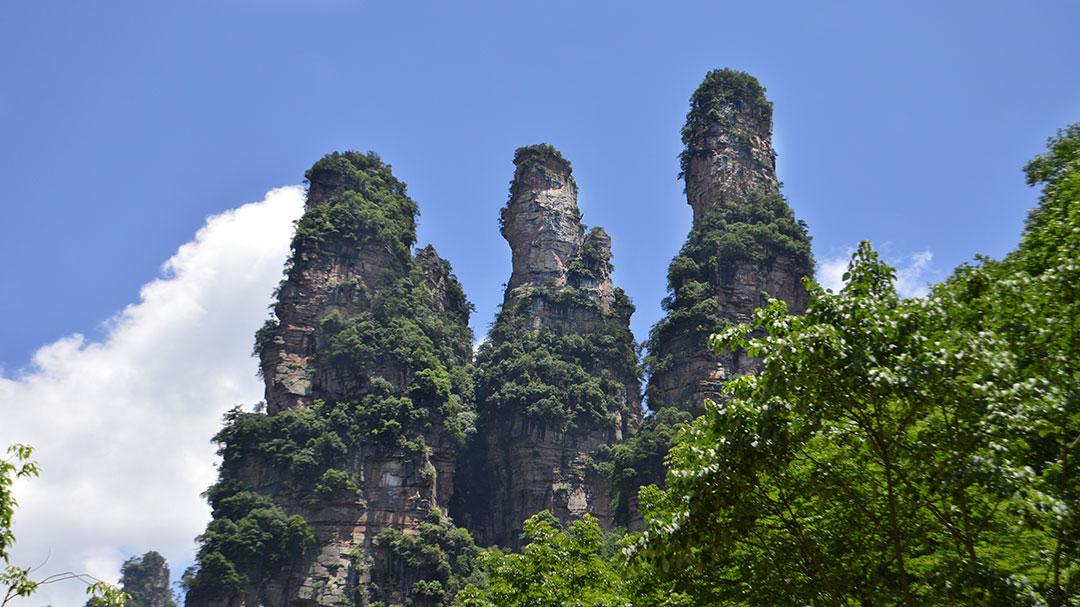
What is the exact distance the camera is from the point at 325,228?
271 feet

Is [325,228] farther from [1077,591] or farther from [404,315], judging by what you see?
[1077,591]

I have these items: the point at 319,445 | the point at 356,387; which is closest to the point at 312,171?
the point at 356,387

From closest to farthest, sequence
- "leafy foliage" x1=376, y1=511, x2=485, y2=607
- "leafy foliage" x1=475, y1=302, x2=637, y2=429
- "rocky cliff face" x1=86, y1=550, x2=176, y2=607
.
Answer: "leafy foliage" x1=376, y1=511, x2=485, y2=607
"leafy foliage" x1=475, y1=302, x2=637, y2=429
"rocky cliff face" x1=86, y1=550, x2=176, y2=607

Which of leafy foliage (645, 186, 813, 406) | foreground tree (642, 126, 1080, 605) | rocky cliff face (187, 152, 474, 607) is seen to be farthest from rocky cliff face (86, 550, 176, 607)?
foreground tree (642, 126, 1080, 605)

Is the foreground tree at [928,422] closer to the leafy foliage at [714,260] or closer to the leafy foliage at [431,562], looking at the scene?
the leafy foliage at [431,562]

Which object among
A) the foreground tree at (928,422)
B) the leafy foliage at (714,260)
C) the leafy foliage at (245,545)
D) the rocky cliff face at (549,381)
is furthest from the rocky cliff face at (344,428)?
the foreground tree at (928,422)

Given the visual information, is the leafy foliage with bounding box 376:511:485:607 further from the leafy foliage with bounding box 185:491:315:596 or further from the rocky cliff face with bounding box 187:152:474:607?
the leafy foliage with bounding box 185:491:315:596

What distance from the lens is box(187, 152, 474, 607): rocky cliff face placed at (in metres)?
66.8

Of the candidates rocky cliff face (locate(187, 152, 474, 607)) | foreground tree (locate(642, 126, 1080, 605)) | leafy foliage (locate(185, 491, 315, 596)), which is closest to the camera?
foreground tree (locate(642, 126, 1080, 605))

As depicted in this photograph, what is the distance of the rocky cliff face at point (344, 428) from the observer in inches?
A: 2630

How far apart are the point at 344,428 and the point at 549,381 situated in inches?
762

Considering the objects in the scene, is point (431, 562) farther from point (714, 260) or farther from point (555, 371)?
point (714, 260)

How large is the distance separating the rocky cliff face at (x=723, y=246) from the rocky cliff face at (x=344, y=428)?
19886 millimetres

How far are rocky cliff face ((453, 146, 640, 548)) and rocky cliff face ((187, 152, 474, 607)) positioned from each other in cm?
440
